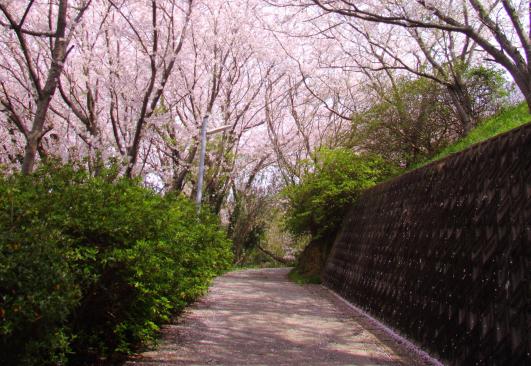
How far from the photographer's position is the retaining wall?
378 cm

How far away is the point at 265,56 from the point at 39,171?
623 inches

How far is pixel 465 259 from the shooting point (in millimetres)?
4785

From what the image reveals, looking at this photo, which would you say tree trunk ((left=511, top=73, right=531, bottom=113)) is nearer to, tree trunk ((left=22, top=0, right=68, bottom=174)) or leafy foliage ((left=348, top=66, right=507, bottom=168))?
leafy foliage ((left=348, top=66, right=507, bottom=168))

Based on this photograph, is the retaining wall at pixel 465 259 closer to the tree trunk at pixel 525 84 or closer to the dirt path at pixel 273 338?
the dirt path at pixel 273 338

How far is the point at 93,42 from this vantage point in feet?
42.9

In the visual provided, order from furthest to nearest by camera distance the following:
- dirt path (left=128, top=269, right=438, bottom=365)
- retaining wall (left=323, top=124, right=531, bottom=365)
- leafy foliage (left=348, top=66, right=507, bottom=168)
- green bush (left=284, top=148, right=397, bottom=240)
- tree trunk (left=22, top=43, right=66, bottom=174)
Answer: green bush (left=284, top=148, right=397, bottom=240) → leafy foliage (left=348, top=66, right=507, bottom=168) → tree trunk (left=22, top=43, right=66, bottom=174) → dirt path (left=128, top=269, right=438, bottom=365) → retaining wall (left=323, top=124, right=531, bottom=365)

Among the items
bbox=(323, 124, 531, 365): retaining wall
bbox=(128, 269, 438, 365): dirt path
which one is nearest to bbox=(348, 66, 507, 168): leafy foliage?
bbox=(323, 124, 531, 365): retaining wall

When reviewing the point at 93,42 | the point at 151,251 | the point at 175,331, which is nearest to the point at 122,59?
the point at 93,42

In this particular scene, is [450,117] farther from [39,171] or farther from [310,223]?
[39,171]

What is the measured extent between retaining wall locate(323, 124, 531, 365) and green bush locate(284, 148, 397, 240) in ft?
20.1

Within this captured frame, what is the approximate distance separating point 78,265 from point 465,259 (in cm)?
377

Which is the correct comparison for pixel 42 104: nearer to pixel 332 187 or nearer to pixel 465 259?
pixel 465 259

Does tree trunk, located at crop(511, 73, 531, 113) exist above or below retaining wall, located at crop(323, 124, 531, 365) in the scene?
above

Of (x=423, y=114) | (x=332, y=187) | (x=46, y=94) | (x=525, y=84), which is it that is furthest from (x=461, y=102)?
(x=46, y=94)
